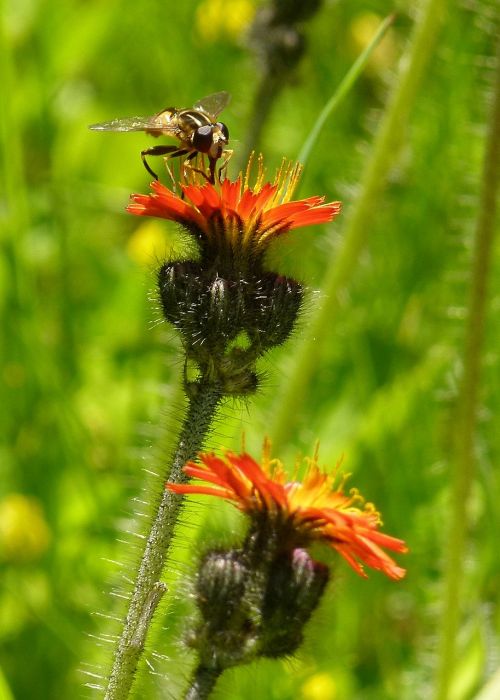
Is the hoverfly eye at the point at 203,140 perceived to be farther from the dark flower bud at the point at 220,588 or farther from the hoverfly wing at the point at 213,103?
the dark flower bud at the point at 220,588

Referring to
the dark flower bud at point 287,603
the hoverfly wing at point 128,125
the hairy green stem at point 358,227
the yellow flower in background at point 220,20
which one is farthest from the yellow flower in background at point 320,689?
the yellow flower in background at point 220,20

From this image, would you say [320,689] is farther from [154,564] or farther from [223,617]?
[154,564]

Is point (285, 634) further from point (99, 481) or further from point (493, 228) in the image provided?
point (99, 481)

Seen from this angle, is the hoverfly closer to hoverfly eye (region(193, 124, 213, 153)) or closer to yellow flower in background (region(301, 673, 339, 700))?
hoverfly eye (region(193, 124, 213, 153))

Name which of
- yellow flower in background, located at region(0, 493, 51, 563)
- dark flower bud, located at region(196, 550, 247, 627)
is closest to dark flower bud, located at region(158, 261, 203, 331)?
dark flower bud, located at region(196, 550, 247, 627)

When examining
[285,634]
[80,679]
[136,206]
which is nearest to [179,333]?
[136,206]

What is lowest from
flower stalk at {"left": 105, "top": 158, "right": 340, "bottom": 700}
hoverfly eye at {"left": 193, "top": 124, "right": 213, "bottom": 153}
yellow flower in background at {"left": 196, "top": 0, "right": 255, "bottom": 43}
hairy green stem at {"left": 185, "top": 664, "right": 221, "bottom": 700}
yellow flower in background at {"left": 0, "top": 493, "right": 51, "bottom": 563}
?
yellow flower in background at {"left": 0, "top": 493, "right": 51, "bottom": 563}
